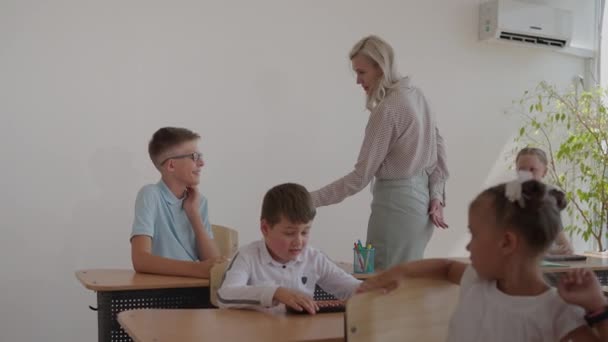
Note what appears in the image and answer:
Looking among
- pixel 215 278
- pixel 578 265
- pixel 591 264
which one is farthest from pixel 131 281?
pixel 591 264

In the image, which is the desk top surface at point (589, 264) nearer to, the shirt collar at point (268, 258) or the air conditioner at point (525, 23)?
the shirt collar at point (268, 258)

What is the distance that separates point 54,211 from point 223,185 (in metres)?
1.02

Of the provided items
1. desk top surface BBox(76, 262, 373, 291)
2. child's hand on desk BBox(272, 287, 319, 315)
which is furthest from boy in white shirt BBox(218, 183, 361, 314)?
desk top surface BBox(76, 262, 373, 291)

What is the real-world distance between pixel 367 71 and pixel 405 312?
5.19 feet

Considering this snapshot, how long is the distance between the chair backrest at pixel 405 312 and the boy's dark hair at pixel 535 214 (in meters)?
0.30

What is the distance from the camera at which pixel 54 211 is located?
3.86 m

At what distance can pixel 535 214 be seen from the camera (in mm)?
1464

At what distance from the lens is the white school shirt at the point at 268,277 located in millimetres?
2029

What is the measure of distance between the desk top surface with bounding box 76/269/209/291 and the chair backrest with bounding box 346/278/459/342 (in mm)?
1014

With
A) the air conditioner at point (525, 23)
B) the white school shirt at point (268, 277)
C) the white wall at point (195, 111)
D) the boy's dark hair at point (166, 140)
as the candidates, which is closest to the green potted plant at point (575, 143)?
the white wall at point (195, 111)

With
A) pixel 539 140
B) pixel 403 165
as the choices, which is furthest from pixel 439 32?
pixel 403 165

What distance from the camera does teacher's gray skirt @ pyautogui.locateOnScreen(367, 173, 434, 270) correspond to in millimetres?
2938

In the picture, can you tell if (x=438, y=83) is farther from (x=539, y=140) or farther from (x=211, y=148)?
(x=211, y=148)

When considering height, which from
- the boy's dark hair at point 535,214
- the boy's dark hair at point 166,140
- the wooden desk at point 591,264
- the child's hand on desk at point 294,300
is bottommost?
the wooden desk at point 591,264
